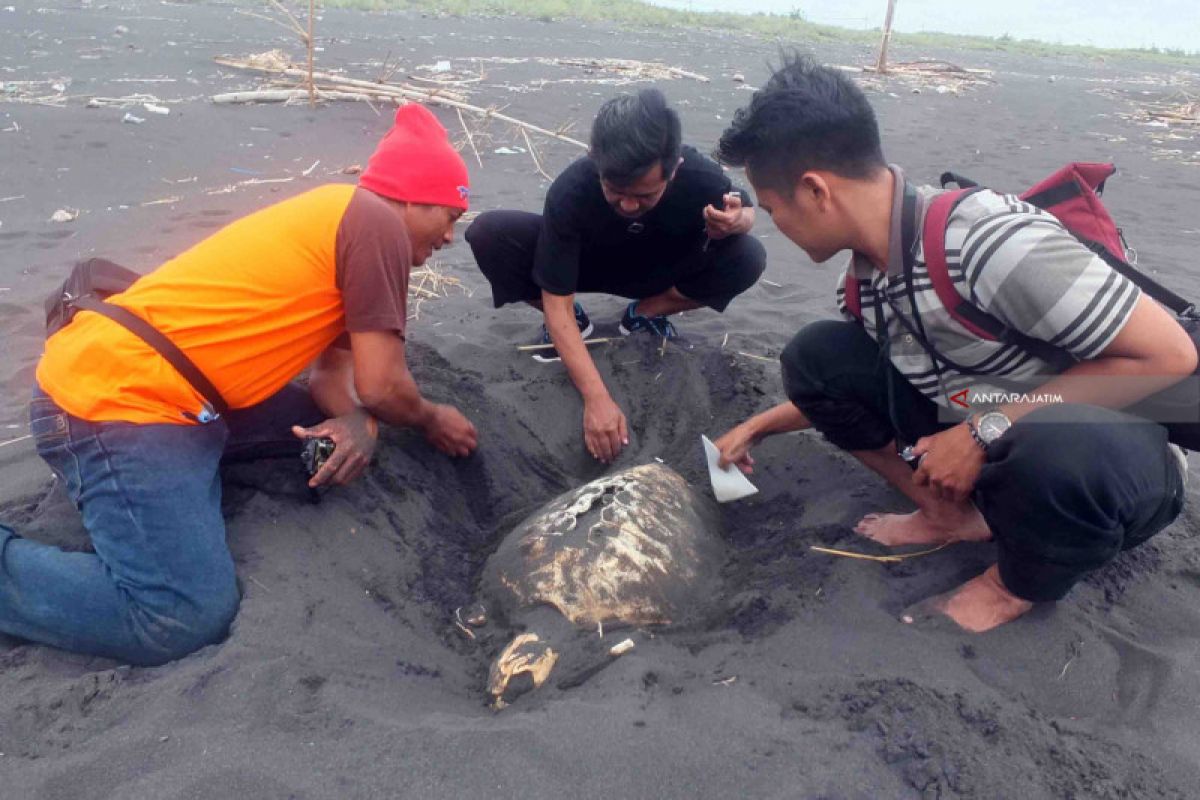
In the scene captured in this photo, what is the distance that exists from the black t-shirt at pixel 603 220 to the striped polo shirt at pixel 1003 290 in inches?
55.6

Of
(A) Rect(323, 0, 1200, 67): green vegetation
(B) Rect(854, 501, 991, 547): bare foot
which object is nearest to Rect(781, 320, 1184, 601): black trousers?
(B) Rect(854, 501, 991, 547): bare foot

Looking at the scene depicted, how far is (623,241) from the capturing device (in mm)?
3777

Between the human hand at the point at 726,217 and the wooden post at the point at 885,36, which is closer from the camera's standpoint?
the human hand at the point at 726,217

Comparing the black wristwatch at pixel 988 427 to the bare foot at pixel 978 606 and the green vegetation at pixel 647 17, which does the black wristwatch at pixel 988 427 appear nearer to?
the bare foot at pixel 978 606

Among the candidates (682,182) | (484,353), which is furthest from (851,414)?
(484,353)

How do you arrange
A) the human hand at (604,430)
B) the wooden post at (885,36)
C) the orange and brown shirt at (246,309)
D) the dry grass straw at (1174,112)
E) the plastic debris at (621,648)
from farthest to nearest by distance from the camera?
the wooden post at (885,36) < the dry grass straw at (1174,112) < the human hand at (604,430) < the orange and brown shirt at (246,309) < the plastic debris at (621,648)

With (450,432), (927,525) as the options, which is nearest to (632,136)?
(450,432)

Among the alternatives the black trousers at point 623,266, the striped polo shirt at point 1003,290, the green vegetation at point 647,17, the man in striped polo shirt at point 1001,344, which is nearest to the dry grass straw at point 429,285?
the black trousers at point 623,266

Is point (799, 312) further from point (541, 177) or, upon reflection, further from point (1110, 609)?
point (541, 177)

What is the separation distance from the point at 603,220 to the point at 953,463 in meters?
1.92

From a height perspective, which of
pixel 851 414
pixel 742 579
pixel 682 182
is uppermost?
pixel 682 182

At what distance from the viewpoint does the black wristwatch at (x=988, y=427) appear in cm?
208

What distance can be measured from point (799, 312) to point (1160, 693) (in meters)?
2.86

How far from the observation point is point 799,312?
464 cm
